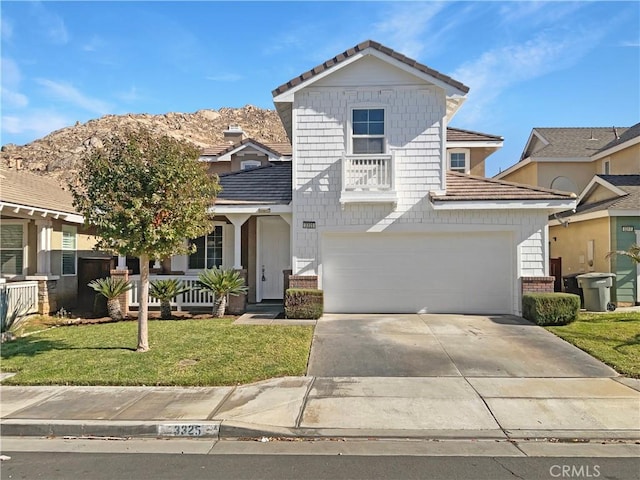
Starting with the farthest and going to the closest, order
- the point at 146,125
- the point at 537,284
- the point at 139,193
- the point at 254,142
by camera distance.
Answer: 1. the point at 146,125
2. the point at 254,142
3. the point at 537,284
4. the point at 139,193

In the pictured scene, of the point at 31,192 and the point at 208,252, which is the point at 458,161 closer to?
the point at 208,252

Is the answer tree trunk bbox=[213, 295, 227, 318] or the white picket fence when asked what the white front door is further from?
tree trunk bbox=[213, 295, 227, 318]

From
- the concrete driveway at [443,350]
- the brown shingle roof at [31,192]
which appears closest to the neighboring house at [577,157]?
the concrete driveway at [443,350]

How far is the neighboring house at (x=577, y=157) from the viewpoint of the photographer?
19.7 metres

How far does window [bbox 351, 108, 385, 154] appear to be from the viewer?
1333 centimetres

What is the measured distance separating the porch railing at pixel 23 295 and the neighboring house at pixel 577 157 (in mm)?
21292

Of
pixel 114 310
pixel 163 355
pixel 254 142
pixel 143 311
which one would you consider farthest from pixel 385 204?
pixel 254 142

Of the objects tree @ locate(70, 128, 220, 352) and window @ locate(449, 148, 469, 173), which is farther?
window @ locate(449, 148, 469, 173)

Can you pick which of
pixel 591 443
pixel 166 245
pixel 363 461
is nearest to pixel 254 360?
pixel 166 245

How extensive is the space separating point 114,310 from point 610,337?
12.4 m

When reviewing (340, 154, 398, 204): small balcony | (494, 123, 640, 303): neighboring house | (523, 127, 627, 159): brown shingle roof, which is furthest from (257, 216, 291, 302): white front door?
(523, 127, 627, 159): brown shingle roof

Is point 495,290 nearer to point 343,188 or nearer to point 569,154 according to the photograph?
A: point 343,188

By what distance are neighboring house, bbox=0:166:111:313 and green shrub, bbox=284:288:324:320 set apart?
7530mm

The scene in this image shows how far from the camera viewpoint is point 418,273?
13.2 m
